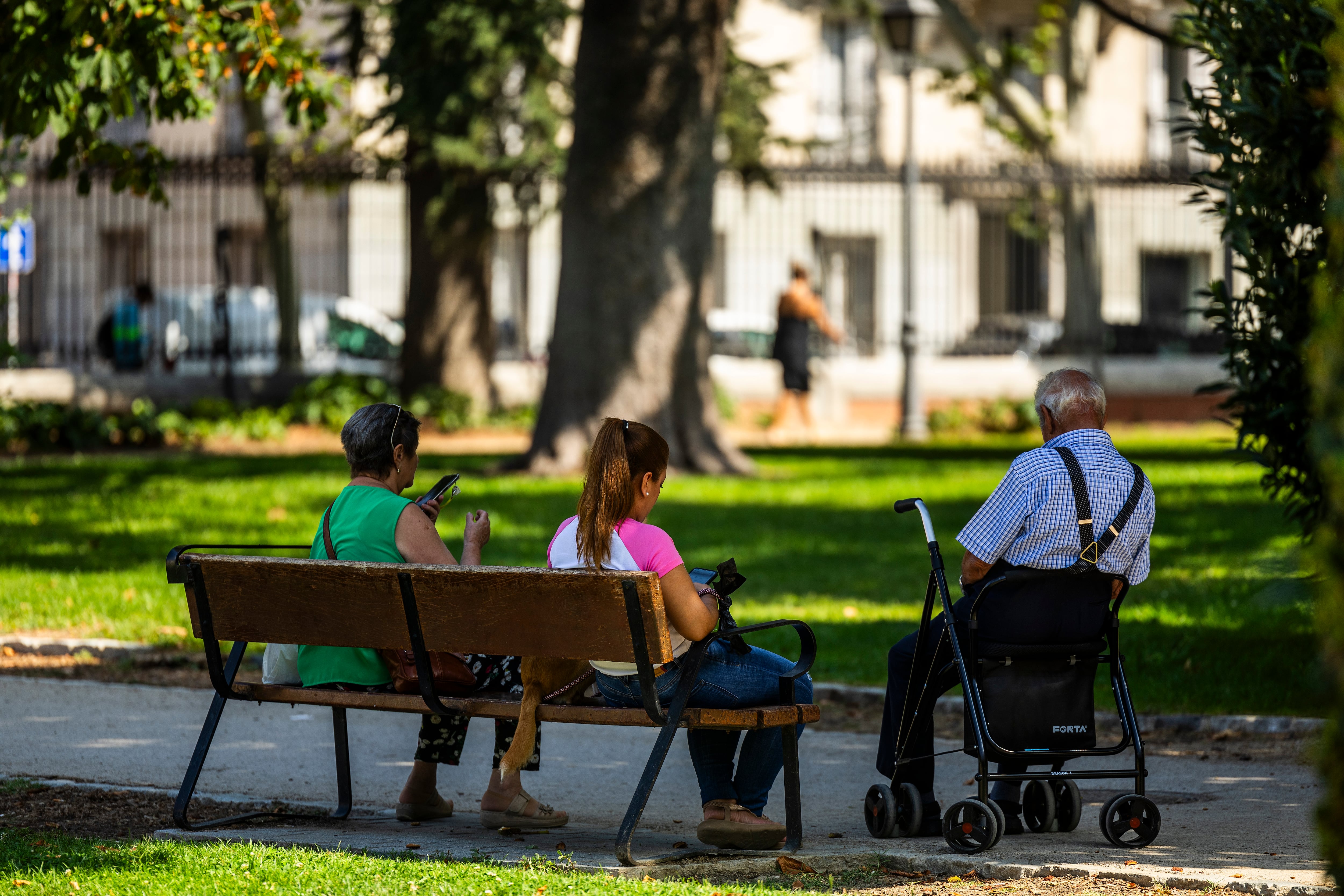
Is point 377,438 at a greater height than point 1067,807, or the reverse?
point 377,438

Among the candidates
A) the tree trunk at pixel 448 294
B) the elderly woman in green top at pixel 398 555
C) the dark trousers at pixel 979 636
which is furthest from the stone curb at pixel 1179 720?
the tree trunk at pixel 448 294

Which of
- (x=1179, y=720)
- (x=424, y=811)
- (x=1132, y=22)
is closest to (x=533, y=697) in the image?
(x=424, y=811)

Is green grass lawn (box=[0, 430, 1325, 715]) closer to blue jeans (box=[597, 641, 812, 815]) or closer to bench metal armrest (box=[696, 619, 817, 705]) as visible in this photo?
bench metal armrest (box=[696, 619, 817, 705])

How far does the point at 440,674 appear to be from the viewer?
5195mm

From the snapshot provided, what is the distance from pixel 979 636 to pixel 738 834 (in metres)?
0.94

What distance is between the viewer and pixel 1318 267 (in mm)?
6590

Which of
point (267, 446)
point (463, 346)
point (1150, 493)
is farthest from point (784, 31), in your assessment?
point (1150, 493)

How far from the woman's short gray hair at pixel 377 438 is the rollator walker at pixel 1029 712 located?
1.59 metres

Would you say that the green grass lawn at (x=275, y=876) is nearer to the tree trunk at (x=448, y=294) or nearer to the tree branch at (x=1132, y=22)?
the tree branch at (x=1132, y=22)

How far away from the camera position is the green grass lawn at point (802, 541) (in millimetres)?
8164

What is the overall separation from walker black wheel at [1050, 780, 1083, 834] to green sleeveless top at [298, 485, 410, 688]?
7.12ft

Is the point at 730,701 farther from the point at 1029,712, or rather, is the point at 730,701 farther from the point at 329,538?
the point at 329,538

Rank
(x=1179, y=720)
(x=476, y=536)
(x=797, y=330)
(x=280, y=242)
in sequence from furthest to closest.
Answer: (x=280, y=242) < (x=797, y=330) < (x=1179, y=720) < (x=476, y=536)

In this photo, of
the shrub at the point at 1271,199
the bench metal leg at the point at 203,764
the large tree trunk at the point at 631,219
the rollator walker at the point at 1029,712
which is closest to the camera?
the rollator walker at the point at 1029,712
